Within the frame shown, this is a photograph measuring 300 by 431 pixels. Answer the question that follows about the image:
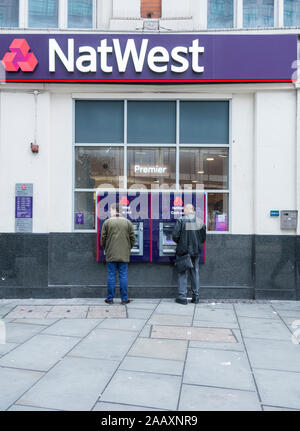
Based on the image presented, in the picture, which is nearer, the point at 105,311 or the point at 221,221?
the point at 105,311

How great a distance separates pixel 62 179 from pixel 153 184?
6.17 feet

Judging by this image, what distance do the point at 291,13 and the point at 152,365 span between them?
7839 mm

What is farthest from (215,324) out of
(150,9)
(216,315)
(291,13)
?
(291,13)

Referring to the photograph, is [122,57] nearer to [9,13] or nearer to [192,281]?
[9,13]

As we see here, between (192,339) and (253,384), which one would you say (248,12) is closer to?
(192,339)

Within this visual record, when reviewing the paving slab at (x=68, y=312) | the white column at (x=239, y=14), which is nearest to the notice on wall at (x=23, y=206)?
the paving slab at (x=68, y=312)

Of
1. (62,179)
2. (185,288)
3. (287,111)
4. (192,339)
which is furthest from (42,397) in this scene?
(287,111)

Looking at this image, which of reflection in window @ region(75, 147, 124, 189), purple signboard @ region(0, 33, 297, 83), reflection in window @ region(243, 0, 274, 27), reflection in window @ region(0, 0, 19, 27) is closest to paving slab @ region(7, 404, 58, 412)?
reflection in window @ region(75, 147, 124, 189)

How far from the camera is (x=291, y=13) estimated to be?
28.8 ft

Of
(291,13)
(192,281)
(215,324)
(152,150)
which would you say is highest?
(291,13)

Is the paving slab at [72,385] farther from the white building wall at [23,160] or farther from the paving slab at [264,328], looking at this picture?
the white building wall at [23,160]

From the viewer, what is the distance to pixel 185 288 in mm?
7996

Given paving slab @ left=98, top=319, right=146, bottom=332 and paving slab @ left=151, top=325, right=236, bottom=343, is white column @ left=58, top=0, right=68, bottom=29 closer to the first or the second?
paving slab @ left=98, top=319, right=146, bottom=332

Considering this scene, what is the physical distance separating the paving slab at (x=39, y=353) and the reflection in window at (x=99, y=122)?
14.1 feet
